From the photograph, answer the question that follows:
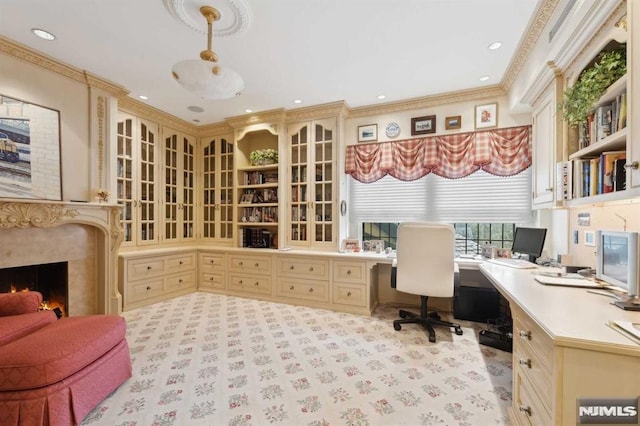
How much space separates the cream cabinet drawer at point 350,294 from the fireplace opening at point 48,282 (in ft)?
9.76

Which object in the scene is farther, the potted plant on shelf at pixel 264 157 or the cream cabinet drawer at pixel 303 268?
the potted plant on shelf at pixel 264 157

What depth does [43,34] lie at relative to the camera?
2.29m

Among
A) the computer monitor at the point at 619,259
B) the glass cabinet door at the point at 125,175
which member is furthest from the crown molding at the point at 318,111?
the computer monitor at the point at 619,259

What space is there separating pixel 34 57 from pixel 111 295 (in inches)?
98.2

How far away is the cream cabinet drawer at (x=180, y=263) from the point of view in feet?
12.9

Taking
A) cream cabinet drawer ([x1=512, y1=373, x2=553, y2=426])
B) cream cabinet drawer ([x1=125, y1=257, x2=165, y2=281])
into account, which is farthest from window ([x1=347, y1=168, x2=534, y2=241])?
cream cabinet drawer ([x1=125, y1=257, x2=165, y2=281])

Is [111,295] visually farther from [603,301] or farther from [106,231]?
[603,301]

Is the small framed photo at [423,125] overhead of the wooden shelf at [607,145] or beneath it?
overhead

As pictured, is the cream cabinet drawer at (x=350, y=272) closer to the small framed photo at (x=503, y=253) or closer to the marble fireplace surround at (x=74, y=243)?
Answer: the small framed photo at (x=503, y=253)

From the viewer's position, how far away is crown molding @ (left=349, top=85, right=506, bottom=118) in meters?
3.22

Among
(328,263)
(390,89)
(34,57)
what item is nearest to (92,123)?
(34,57)

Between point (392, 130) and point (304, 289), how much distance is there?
2.48 meters

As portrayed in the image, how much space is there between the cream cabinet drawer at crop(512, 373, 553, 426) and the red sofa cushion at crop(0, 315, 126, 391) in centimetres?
237

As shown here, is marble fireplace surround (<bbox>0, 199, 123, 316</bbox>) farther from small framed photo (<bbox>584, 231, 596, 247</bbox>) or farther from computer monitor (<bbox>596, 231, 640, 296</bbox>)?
small framed photo (<bbox>584, 231, 596, 247</bbox>)
